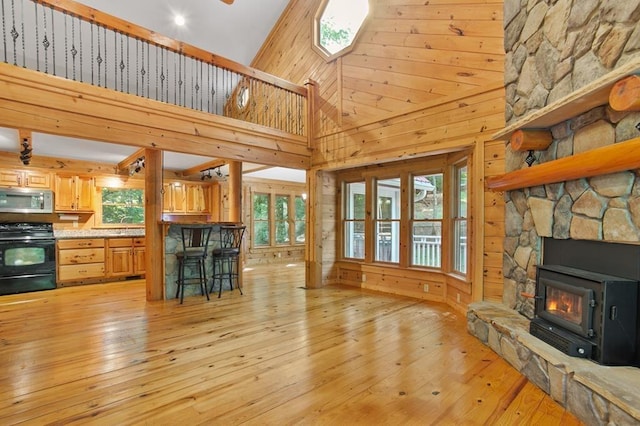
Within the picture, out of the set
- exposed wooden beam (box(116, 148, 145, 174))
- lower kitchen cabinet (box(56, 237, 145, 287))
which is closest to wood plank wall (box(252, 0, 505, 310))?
exposed wooden beam (box(116, 148, 145, 174))

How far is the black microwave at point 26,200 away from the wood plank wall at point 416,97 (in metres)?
5.17

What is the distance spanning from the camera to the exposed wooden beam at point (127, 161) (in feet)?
18.9

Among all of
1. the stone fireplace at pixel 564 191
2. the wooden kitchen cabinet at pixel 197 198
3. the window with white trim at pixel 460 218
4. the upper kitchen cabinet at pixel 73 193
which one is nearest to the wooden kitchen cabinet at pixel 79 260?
the upper kitchen cabinet at pixel 73 193

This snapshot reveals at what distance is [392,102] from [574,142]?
250 centimetres

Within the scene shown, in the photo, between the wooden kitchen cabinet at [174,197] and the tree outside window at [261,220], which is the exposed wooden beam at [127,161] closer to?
the wooden kitchen cabinet at [174,197]

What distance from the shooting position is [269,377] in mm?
2340

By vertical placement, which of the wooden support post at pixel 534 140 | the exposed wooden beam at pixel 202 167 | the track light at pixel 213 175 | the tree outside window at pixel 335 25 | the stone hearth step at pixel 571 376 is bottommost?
the stone hearth step at pixel 571 376

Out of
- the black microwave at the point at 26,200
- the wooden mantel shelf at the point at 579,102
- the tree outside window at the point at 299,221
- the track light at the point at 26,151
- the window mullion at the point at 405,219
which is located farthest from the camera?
the tree outside window at the point at 299,221

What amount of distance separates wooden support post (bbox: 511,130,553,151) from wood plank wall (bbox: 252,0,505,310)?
2.60 ft

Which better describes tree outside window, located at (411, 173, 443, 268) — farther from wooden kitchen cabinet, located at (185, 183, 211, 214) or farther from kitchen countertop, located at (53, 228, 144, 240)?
wooden kitchen cabinet, located at (185, 183, 211, 214)

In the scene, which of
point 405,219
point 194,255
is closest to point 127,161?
point 194,255

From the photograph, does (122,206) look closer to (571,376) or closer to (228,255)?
(228,255)

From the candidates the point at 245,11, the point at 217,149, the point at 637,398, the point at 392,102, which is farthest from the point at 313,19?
the point at 637,398

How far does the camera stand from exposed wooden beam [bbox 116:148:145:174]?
5752 mm
